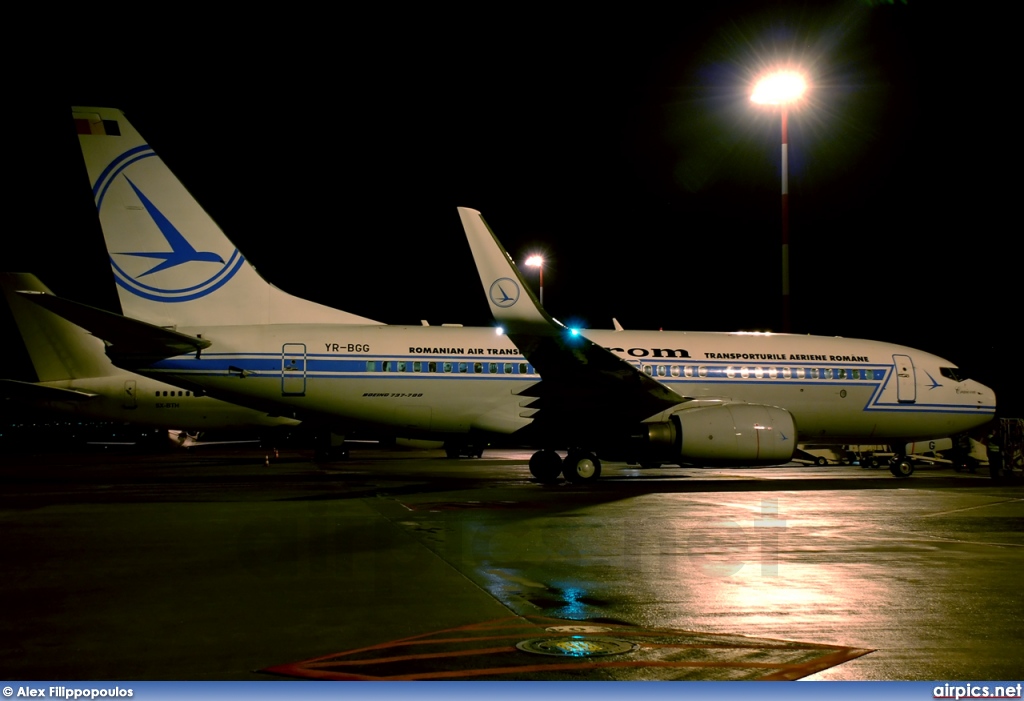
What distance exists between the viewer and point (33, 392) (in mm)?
34656

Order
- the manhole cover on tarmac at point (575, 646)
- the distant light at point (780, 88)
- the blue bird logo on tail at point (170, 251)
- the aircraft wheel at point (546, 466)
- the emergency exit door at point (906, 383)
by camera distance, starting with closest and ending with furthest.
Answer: the manhole cover on tarmac at point (575, 646)
the blue bird logo on tail at point (170, 251)
the aircraft wheel at point (546, 466)
the distant light at point (780, 88)
the emergency exit door at point (906, 383)

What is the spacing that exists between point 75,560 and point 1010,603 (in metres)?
8.16

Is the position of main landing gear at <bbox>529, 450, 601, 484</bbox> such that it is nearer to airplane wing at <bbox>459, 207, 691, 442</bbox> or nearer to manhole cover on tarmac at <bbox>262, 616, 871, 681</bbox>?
airplane wing at <bbox>459, 207, 691, 442</bbox>

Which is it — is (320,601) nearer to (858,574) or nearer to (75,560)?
(75,560)

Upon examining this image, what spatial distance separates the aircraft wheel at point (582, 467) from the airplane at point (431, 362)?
3 centimetres

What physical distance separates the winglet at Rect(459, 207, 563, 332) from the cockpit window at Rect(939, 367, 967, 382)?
1215cm

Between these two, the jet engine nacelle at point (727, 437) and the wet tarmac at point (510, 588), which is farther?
the jet engine nacelle at point (727, 437)

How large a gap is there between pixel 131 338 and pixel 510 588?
1297 centimetres

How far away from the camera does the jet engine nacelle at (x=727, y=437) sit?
17.3 m

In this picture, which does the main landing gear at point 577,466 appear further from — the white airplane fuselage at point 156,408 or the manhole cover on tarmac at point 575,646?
the white airplane fuselage at point 156,408

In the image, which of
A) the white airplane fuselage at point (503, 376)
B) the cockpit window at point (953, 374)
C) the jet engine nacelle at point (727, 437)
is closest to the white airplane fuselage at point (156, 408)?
the white airplane fuselage at point (503, 376)

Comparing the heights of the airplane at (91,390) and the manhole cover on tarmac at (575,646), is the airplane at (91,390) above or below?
above

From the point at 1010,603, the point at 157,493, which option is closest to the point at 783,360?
the point at 157,493

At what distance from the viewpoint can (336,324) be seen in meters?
20.7
